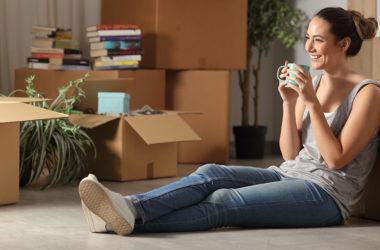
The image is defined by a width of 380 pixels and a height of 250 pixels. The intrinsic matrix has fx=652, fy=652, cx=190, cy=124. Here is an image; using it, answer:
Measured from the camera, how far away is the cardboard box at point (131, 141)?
3086mm

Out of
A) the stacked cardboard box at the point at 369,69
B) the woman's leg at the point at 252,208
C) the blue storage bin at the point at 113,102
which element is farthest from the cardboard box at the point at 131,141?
the woman's leg at the point at 252,208

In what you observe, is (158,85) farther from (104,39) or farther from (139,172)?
(139,172)

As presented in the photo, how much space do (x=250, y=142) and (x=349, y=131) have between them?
243 cm

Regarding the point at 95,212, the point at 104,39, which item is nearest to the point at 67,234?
the point at 95,212

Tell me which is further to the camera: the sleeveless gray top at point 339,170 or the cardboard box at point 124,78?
the cardboard box at point 124,78

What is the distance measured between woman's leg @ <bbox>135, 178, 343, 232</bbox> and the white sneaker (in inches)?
3.2

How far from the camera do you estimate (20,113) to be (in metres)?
2.27

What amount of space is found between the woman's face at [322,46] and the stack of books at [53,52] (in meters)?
2.07

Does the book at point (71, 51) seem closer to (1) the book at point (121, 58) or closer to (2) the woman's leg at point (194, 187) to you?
(1) the book at point (121, 58)

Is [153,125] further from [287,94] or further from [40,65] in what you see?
[287,94]

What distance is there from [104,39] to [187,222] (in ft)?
7.01

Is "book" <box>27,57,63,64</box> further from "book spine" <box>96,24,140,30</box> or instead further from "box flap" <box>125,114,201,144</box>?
"box flap" <box>125,114,201,144</box>

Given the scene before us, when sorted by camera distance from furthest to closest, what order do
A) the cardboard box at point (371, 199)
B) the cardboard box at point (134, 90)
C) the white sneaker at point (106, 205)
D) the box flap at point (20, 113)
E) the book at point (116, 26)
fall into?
the book at point (116, 26)
the cardboard box at point (134, 90)
the box flap at point (20, 113)
the cardboard box at point (371, 199)
the white sneaker at point (106, 205)

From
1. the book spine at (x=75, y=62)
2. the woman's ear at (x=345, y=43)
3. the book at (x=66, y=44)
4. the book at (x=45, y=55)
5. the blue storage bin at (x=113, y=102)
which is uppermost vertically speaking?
the woman's ear at (x=345, y=43)
